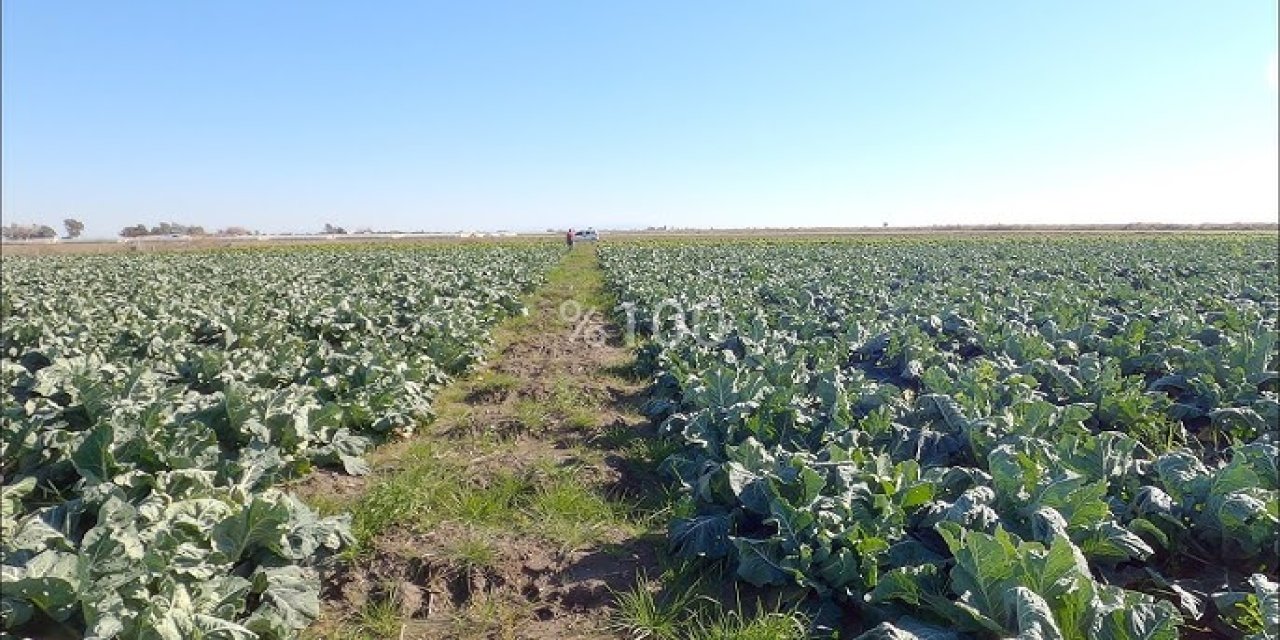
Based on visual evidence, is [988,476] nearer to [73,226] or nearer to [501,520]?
[501,520]

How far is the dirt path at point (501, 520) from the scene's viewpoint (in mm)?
3660

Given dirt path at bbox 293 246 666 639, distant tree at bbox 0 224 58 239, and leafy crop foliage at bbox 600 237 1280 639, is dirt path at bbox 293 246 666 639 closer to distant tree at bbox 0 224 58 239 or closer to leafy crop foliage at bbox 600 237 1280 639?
leafy crop foliage at bbox 600 237 1280 639

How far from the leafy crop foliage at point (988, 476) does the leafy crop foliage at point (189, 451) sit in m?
2.41

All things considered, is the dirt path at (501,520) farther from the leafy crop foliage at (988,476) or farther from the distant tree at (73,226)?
the distant tree at (73,226)

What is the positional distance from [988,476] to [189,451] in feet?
17.7

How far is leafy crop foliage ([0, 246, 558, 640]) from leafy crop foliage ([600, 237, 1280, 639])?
2.41 meters

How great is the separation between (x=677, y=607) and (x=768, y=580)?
1.72ft

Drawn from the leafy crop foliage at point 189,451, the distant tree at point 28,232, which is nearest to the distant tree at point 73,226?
the distant tree at point 28,232

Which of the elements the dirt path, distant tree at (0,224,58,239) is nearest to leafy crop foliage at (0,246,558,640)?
the dirt path

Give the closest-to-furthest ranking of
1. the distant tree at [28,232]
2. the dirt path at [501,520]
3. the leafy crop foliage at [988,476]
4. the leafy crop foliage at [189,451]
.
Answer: the leafy crop foliage at [988,476] → the leafy crop foliage at [189,451] → the dirt path at [501,520] → the distant tree at [28,232]

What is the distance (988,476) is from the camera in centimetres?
388

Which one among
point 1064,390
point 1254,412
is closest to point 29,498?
point 1064,390

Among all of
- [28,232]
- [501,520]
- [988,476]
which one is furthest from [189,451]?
[28,232]

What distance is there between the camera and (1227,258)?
25.2 meters
